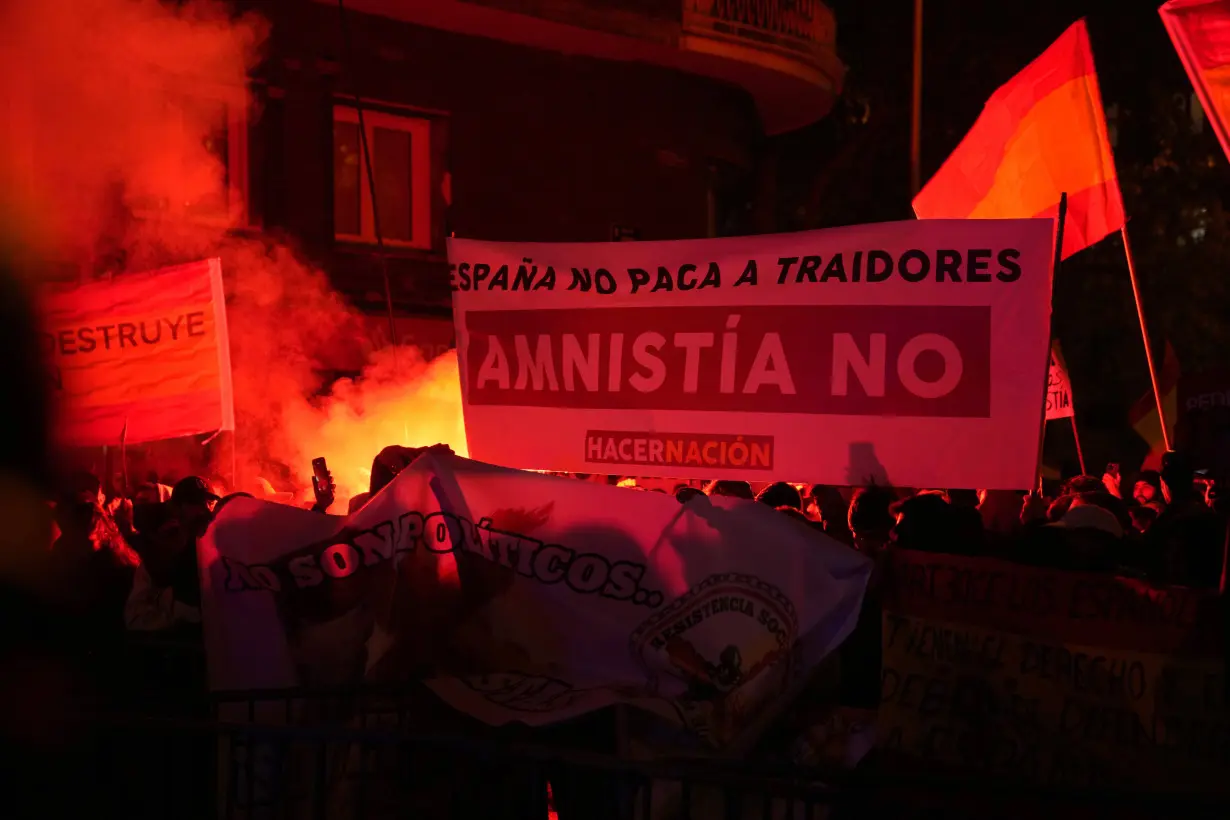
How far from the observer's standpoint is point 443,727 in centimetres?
450

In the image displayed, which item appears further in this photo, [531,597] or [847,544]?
[847,544]

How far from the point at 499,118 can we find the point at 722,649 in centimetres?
1265

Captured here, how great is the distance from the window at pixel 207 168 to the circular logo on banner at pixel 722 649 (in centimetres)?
986

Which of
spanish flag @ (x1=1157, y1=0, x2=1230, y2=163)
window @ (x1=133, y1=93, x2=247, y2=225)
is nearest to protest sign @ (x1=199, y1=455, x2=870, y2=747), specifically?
spanish flag @ (x1=1157, y1=0, x2=1230, y2=163)

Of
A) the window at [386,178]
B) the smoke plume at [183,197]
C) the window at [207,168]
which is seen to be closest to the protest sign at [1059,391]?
the smoke plume at [183,197]

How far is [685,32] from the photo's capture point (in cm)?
1634

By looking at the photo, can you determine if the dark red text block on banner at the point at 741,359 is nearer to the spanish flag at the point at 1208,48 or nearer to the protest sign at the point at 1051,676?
the protest sign at the point at 1051,676

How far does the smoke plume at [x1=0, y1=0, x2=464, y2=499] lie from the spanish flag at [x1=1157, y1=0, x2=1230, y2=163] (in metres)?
5.50

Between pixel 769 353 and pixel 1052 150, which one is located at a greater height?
pixel 1052 150

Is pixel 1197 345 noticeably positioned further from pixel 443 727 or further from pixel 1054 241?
pixel 443 727

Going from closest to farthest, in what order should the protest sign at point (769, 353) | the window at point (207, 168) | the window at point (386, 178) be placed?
the protest sign at point (769, 353) < the window at point (207, 168) < the window at point (386, 178)

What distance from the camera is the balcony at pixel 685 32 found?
596 inches

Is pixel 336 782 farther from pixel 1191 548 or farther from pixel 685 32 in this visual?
pixel 685 32

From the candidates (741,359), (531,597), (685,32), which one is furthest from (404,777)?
(685,32)
